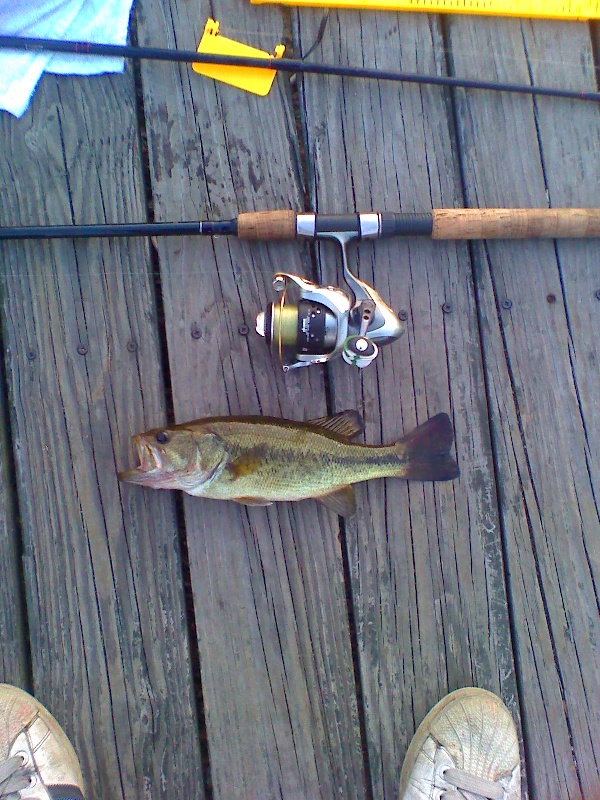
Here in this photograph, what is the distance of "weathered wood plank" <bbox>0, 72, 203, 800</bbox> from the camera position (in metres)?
2.46

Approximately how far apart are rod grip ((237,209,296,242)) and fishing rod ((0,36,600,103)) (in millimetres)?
603

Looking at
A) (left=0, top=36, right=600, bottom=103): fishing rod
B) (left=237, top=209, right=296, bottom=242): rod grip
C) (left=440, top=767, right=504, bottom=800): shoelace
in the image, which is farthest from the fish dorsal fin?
(left=440, top=767, right=504, bottom=800): shoelace

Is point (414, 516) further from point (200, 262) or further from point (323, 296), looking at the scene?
point (200, 262)

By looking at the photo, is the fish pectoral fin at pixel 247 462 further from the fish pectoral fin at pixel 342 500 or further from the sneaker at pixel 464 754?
the sneaker at pixel 464 754

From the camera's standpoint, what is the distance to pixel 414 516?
2559 millimetres

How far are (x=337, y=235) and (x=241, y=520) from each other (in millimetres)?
1204

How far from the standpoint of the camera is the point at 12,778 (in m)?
2.39

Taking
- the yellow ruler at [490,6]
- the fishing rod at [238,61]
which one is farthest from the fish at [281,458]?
the yellow ruler at [490,6]

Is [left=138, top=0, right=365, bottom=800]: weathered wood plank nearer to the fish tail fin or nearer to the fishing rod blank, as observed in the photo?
the fishing rod blank

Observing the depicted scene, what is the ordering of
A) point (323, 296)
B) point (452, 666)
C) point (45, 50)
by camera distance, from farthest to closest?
point (452, 666)
point (45, 50)
point (323, 296)

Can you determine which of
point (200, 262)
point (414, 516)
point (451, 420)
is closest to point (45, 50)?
point (200, 262)

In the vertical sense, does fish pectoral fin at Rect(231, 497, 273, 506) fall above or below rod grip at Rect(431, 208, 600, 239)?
below

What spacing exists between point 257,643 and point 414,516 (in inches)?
32.9

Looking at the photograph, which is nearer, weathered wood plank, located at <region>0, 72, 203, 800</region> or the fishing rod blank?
the fishing rod blank
